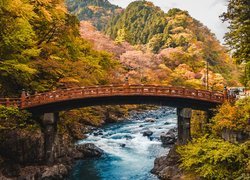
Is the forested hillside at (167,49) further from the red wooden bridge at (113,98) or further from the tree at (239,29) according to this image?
the tree at (239,29)

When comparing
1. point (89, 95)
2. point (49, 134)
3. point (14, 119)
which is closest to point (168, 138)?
point (89, 95)

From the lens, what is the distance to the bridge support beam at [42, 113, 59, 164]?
30.5m

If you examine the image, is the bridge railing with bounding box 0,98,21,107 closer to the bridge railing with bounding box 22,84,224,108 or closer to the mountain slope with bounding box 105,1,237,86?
the bridge railing with bounding box 22,84,224,108

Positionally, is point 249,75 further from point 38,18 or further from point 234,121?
point 38,18

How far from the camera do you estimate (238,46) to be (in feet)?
91.0

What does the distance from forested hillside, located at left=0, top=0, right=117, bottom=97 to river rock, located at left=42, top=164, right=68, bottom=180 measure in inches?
342

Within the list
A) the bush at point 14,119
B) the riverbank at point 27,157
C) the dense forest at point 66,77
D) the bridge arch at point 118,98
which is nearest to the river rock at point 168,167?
the dense forest at point 66,77

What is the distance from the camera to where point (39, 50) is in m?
31.8

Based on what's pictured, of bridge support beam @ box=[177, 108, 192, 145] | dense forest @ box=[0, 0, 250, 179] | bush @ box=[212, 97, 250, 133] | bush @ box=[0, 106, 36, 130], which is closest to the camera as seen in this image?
dense forest @ box=[0, 0, 250, 179]

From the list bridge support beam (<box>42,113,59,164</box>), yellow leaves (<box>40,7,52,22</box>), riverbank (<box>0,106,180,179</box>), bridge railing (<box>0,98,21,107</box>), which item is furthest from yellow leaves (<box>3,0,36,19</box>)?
riverbank (<box>0,106,180,179</box>)

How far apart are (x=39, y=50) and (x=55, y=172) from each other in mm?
11772

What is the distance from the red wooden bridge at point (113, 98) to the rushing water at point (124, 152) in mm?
6605

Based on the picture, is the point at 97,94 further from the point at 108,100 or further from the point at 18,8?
the point at 18,8

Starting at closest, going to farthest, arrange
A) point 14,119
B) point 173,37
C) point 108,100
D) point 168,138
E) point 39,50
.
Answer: point 14,119 → point 39,50 → point 108,100 → point 168,138 → point 173,37
